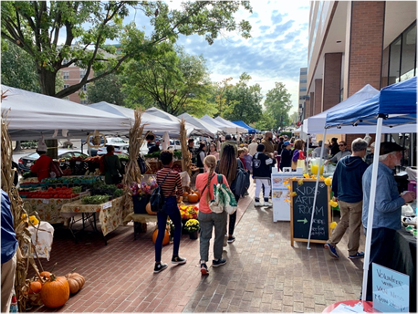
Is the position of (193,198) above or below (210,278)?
above

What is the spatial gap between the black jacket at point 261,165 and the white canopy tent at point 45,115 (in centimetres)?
369

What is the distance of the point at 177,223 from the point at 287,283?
190 centimetres

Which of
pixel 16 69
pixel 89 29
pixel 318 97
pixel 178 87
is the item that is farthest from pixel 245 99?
pixel 89 29

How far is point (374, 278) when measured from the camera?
2375mm

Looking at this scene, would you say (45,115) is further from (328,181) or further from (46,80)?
(46,80)

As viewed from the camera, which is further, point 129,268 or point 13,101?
point 129,268

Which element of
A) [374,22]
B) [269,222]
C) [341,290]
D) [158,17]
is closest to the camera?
[341,290]

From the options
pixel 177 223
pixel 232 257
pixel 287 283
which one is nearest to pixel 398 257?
pixel 287 283

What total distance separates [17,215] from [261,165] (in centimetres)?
625

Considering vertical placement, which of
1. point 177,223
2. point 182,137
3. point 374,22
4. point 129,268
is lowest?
point 129,268

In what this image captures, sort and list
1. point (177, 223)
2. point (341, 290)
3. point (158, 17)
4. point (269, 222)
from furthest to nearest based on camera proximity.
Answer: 1. point (158, 17)
2. point (269, 222)
3. point (177, 223)
4. point (341, 290)

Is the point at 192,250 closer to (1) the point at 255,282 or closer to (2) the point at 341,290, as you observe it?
(1) the point at 255,282

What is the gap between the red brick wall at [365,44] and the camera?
31.2ft

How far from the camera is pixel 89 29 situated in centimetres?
1165
